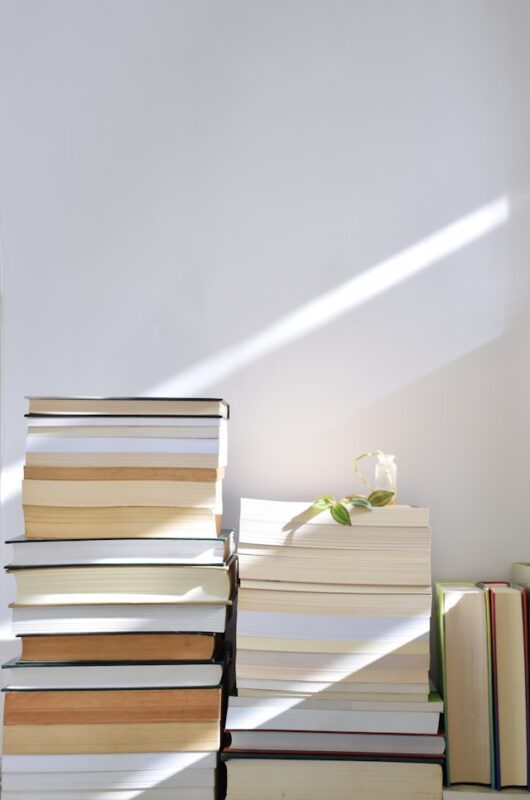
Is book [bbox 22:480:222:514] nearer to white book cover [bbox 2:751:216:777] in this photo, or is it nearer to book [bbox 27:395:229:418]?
book [bbox 27:395:229:418]

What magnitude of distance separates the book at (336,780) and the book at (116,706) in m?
0.12

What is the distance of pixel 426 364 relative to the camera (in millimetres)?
1884

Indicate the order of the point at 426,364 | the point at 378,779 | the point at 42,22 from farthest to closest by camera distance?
the point at 42,22 → the point at 426,364 → the point at 378,779

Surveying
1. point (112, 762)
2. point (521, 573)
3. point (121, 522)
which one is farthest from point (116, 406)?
point (521, 573)

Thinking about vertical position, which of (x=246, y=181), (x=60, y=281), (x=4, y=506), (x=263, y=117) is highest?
(x=263, y=117)

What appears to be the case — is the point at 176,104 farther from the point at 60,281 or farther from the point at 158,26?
the point at 60,281

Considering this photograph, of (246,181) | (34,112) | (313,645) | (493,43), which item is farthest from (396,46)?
(313,645)

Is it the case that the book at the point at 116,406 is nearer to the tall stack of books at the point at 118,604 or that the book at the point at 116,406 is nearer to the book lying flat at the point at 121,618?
the tall stack of books at the point at 118,604

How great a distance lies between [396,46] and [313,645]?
1.36 m

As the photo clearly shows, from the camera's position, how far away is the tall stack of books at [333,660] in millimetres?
1532

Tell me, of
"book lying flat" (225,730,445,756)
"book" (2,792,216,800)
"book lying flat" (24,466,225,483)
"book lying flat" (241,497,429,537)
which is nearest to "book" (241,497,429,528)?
"book lying flat" (241,497,429,537)

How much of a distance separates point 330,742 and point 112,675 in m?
0.42

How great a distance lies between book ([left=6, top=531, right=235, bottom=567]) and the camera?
1558mm

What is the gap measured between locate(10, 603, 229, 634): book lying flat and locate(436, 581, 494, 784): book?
45cm
